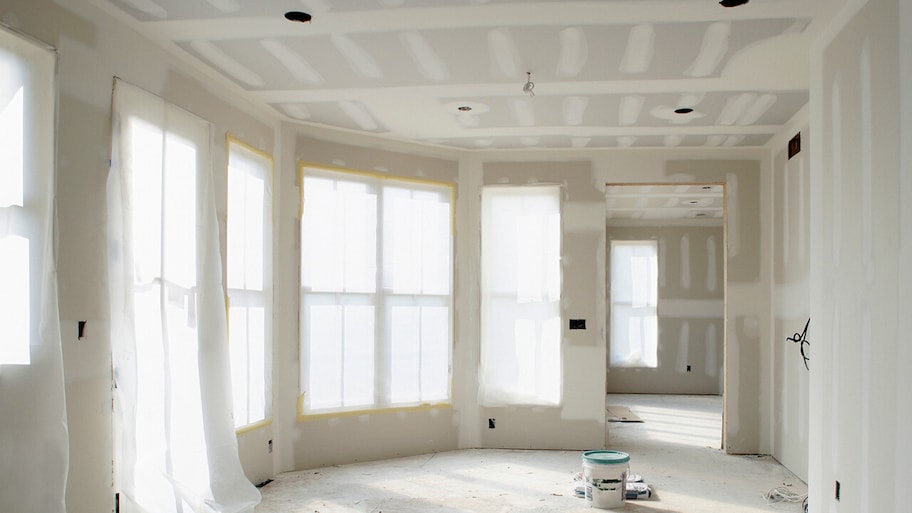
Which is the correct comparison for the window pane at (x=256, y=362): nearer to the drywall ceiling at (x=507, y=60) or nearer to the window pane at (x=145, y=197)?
the window pane at (x=145, y=197)

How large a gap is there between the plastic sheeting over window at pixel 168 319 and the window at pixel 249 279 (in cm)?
44

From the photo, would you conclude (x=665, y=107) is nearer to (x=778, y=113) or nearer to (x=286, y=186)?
(x=778, y=113)

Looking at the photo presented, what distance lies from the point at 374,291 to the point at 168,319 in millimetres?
2329

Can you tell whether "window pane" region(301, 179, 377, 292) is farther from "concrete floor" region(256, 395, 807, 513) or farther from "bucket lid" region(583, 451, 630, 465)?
"bucket lid" region(583, 451, 630, 465)

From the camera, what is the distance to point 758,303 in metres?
6.65

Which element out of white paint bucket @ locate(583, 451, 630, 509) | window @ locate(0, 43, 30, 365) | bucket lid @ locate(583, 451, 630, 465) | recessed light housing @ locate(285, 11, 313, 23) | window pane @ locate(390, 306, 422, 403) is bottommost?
white paint bucket @ locate(583, 451, 630, 509)

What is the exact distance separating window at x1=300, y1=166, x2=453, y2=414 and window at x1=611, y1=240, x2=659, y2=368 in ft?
17.9

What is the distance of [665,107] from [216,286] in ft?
10.9

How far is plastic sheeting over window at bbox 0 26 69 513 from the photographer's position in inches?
112

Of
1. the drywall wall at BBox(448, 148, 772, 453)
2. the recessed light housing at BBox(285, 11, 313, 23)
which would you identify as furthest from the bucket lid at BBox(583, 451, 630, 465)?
the recessed light housing at BBox(285, 11, 313, 23)

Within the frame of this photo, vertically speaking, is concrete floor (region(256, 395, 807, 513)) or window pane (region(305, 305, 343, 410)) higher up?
window pane (region(305, 305, 343, 410))

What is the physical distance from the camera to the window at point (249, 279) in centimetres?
496

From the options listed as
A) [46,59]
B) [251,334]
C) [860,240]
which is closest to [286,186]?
[251,334]

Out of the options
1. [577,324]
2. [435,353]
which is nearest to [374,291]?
[435,353]
